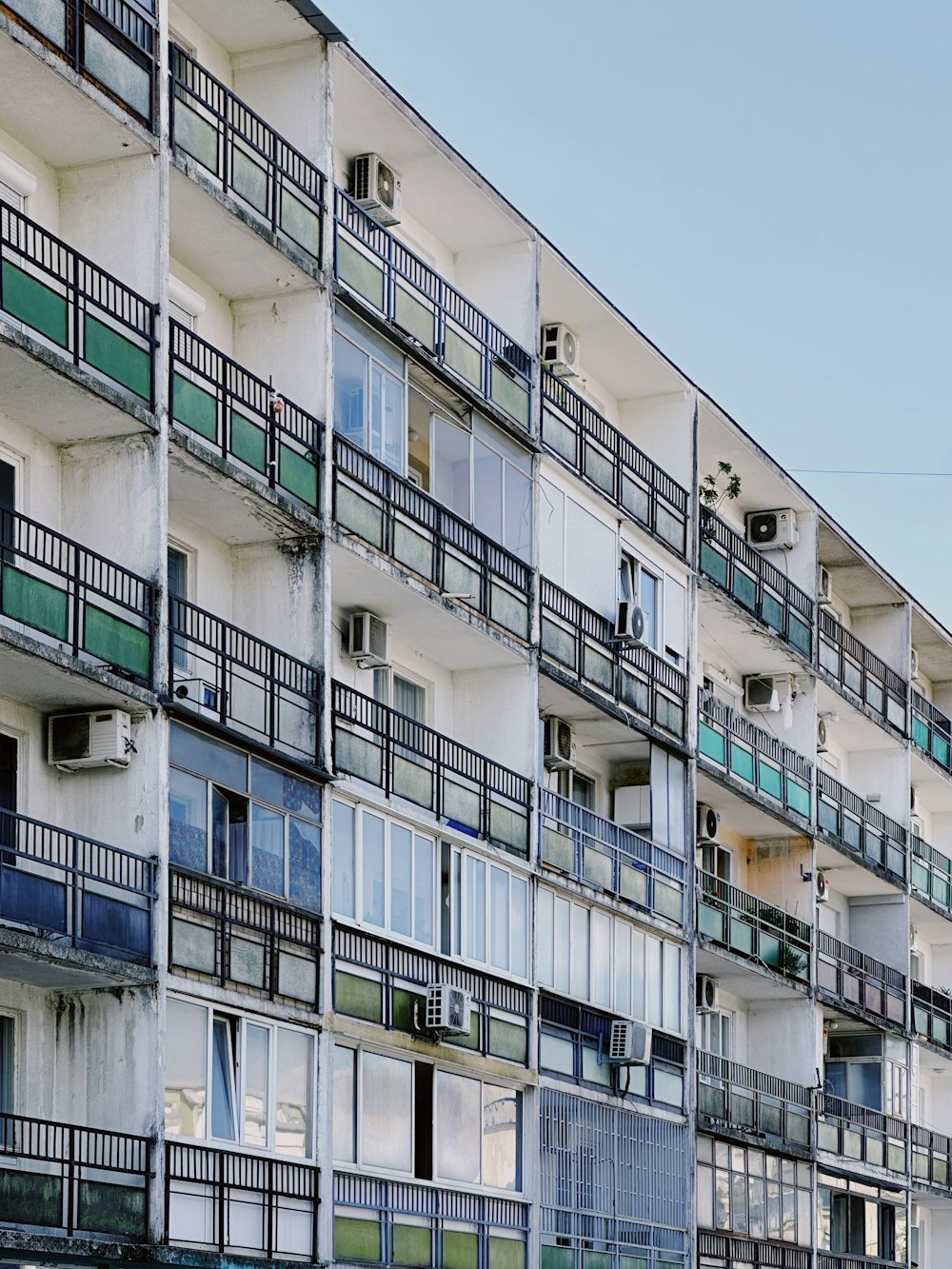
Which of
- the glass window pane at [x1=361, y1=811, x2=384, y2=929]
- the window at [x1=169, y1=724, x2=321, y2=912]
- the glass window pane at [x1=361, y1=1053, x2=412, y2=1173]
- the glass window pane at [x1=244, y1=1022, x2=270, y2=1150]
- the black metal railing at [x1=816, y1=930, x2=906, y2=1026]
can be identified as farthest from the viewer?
the black metal railing at [x1=816, y1=930, x2=906, y2=1026]

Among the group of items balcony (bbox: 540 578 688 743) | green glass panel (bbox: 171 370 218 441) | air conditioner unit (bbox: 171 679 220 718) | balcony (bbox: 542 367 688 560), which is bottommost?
air conditioner unit (bbox: 171 679 220 718)

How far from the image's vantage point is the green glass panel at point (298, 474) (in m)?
27.6

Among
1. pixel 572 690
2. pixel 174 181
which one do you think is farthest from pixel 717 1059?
pixel 174 181

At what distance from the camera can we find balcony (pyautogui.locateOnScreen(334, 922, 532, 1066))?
91.5 feet

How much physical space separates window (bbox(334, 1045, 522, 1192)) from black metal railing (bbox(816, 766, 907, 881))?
45.9 feet

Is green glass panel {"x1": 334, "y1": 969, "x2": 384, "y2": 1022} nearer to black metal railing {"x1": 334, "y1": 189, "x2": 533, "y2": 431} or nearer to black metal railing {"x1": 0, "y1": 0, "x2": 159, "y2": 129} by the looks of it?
black metal railing {"x1": 334, "y1": 189, "x2": 533, "y2": 431}

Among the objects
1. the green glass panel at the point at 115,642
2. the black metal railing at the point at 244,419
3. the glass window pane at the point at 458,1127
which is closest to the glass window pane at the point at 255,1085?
the green glass panel at the point at 115,642

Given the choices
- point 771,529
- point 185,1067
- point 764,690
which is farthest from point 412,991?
point 771,529

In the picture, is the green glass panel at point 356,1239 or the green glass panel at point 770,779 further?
the green glass panel at point 770,779

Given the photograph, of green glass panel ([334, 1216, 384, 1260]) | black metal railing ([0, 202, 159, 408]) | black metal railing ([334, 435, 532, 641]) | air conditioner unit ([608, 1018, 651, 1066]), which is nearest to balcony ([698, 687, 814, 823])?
air conditioner unit ([608, 1018, 651, 1066])

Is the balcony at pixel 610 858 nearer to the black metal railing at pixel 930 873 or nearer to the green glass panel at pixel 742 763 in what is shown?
the green glass panel at pixel 742 763

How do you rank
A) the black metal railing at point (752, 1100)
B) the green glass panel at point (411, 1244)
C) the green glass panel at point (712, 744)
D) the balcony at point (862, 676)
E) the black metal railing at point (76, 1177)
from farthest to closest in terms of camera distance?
1. the balcony at point (862, 676)
2. the green glass panel at point (712, 744)
3. the black metal railing at point (752, 1100)
4. the green glass panel at point (411, 1244)
5. the black metal railing at point (76, 1177)

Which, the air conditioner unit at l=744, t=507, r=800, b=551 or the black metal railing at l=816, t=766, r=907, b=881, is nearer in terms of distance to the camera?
the black metal railing at l=816, t=766, r=907, b=881

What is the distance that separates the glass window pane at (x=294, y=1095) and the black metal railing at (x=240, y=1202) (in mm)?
252
